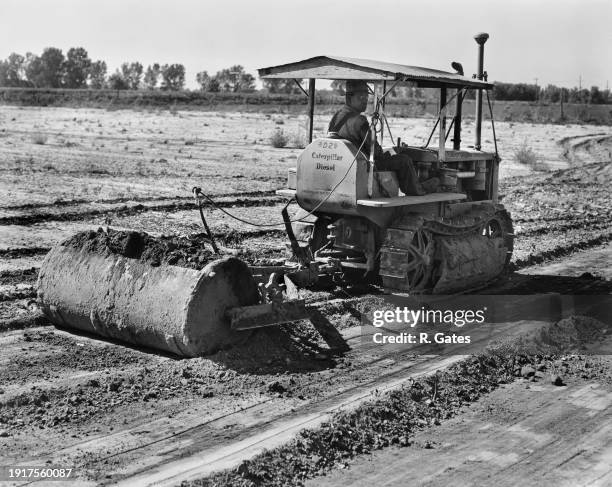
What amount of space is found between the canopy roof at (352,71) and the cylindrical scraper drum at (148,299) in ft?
9.42

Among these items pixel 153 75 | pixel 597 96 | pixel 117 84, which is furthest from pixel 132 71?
pixel 597 96

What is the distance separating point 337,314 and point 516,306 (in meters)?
2.38

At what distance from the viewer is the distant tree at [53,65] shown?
341ft

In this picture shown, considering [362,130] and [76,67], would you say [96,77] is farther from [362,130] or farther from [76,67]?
[362,130]

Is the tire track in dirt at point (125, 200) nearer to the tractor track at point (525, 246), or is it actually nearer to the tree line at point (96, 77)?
the tractor track at point (525, 246)

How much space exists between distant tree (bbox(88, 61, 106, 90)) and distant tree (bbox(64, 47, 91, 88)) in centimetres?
137

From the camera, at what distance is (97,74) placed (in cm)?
11312

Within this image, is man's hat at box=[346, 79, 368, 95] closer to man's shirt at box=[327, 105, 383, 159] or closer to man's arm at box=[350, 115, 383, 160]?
man's shirt at box=[327, 105, 383, 159]

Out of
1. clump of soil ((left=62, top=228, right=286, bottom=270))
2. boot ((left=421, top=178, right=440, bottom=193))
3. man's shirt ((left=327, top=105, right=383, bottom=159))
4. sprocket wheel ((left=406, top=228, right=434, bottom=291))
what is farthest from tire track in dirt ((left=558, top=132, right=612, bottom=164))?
clump of soil ((left=62, top=228, right=286, bottom=270))

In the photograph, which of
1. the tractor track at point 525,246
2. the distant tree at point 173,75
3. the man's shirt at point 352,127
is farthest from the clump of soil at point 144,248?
the distant tree at point 173,75

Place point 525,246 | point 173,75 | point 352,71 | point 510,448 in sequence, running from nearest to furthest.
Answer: point 510,448 < point 352,71 < point 525,246 < point 173,75

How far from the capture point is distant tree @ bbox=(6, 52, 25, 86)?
104562 mm

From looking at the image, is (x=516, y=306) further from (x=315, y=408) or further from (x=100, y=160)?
(x=100, y=160)

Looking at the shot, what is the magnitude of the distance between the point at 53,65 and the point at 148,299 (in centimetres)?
10113
